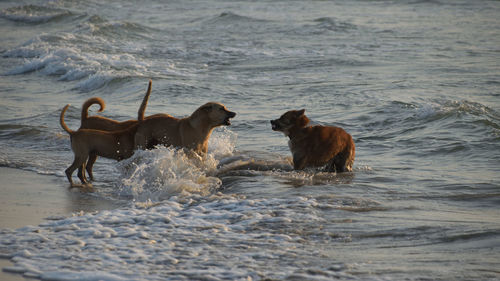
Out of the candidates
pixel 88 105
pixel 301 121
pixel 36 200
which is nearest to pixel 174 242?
pixel 36 200

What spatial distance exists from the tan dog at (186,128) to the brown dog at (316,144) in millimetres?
786

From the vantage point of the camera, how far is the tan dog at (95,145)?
841cm

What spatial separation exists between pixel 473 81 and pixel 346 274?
37.8ft

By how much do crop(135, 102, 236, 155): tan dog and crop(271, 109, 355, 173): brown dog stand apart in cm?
79

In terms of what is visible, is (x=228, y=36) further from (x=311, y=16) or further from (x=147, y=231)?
(x=147, y=231)

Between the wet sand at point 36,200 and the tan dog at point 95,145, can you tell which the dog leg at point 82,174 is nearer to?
the tan dog at point 95,145

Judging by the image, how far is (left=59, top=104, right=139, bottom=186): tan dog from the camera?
27.6ft

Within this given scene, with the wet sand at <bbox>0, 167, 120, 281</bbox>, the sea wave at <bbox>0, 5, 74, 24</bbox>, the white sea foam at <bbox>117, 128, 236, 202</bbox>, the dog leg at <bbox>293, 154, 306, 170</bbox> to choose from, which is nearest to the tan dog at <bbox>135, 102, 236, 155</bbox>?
the white sea foam at <bbox>117, 128, 236, 202</bbox>

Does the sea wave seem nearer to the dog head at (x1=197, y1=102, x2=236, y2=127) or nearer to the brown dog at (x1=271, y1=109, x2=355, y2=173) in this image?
the dog head at (x1=197, y1=102, x2=236, y2=127)

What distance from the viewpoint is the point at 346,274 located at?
5.15m

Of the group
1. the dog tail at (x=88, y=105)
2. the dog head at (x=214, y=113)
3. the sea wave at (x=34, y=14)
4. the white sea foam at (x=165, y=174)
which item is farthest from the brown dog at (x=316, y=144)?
the sea wave at (x=34, y=14)

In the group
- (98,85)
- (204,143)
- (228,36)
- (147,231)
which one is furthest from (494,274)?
(228,36)

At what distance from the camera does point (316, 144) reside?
862 centimetres

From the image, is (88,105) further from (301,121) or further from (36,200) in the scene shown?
(301,121)
